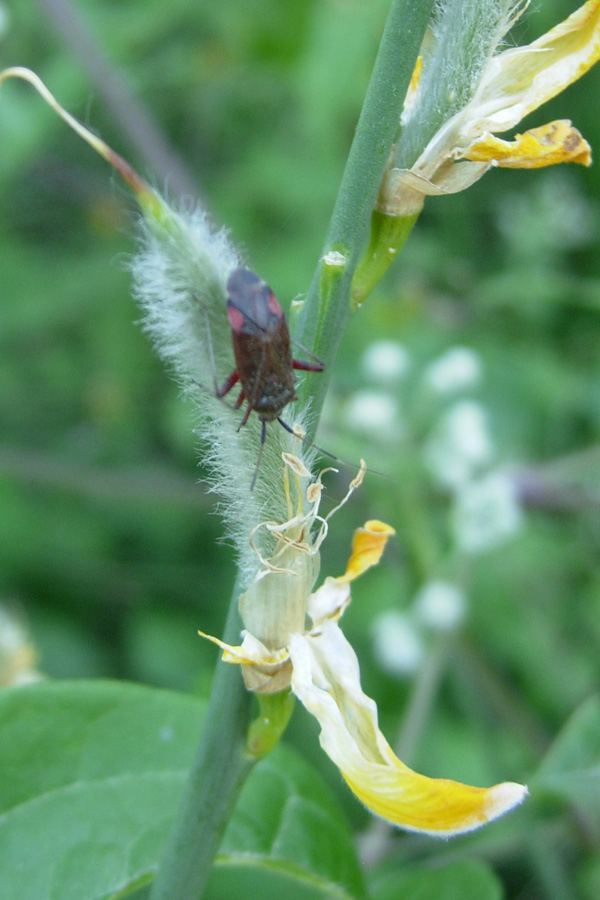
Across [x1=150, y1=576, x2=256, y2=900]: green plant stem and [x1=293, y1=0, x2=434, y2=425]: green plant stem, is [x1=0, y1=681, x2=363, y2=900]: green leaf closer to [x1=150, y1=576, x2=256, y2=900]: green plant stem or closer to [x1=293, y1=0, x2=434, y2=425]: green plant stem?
[x1=150, y1=576, x2=256, y2=900]: green plant stem

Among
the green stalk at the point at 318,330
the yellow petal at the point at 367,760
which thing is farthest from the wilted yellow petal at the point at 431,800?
the green stalk at the point at 318,330

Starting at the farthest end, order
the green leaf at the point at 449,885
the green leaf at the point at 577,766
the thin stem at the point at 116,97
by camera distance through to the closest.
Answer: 1. the thin stem at the point at 116,97
2. the green leaf at the point at 577,766
3. the green leaf at the point at 449,885

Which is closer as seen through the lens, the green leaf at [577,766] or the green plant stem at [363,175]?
the green plant stem at [363,175]

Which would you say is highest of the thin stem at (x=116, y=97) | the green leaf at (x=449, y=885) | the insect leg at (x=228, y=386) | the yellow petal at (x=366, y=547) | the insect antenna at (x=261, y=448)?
the thin stem at (x=116, y=97)

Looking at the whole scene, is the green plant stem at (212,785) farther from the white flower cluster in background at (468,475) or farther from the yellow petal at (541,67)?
the white flower cluster in background at (468,475)

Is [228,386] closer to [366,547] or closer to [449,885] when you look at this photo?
[366,547]

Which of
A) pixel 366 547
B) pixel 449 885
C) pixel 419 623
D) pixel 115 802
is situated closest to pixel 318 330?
pixel 366 547

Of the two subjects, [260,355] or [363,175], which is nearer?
[363,175]

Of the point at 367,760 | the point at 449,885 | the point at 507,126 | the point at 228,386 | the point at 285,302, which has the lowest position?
the point at 449,885
